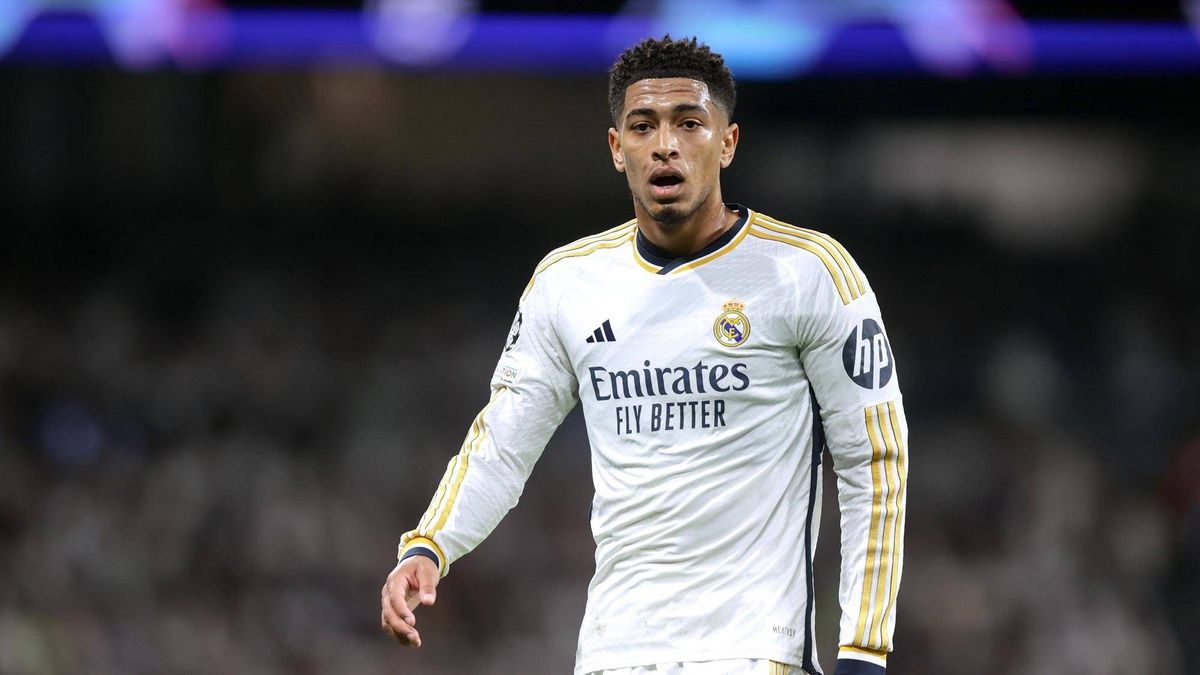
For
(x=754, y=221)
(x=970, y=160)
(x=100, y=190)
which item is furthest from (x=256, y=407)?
(x=754, y=221)

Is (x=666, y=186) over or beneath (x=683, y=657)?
over

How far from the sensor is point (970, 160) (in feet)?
42.2

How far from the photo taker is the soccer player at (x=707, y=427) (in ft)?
11.1

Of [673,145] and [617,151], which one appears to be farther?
[617,151]

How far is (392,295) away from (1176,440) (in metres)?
5.44

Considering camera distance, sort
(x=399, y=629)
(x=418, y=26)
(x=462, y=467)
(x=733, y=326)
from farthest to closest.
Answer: (x=418, y=26)
(x=462, y=467)
(x=733, y=326)
(x=399, y=629)

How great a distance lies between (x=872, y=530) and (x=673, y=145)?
90 centimetres

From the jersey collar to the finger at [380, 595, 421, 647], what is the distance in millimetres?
928

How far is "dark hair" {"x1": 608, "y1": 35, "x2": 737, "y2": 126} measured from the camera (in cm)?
357

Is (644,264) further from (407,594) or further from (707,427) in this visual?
(407,594)

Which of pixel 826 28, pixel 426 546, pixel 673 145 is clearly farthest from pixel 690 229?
pixel 826 28

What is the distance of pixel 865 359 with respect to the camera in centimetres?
340

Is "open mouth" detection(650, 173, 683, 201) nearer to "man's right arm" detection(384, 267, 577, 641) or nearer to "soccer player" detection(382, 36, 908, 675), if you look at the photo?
"soccer player" detection(382, 36, 908, 675)

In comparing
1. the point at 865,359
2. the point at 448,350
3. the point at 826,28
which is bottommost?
the point at 865,359
